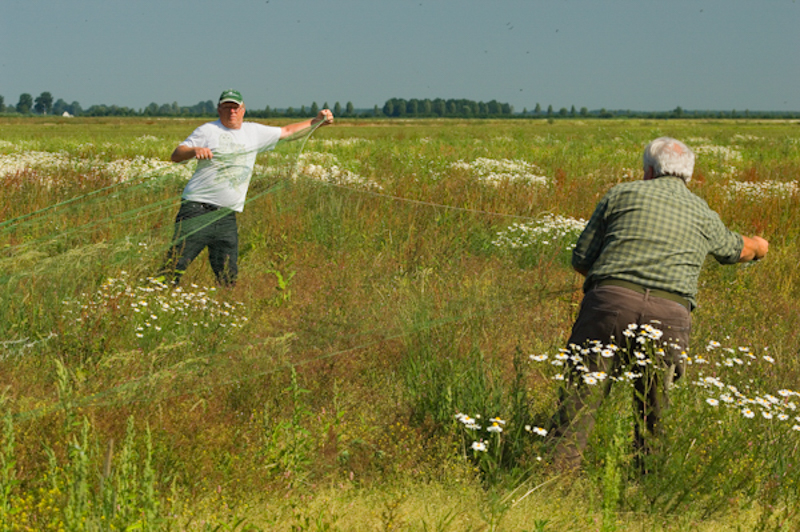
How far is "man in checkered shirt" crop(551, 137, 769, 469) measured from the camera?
10.5ft

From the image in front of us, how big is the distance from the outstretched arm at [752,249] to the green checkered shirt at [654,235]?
0.87 ft

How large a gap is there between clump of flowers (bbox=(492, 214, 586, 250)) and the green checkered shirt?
4.18 ft

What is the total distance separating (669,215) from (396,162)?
34.4 feet

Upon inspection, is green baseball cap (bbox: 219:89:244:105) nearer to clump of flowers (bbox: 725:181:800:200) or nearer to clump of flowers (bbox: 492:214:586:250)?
clump of flowers (bbox: 492:214:586:250)

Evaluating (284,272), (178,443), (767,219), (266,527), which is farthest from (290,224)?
(767,219)

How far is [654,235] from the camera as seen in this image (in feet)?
10.8

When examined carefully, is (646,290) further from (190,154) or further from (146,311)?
(190,154)

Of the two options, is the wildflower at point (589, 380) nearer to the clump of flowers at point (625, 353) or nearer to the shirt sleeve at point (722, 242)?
the clump of flowers at point (625, 353)

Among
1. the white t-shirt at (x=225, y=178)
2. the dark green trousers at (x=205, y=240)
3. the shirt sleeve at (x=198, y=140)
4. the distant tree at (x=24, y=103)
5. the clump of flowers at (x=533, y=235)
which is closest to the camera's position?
the dark green trousers at (x=205, y=240)

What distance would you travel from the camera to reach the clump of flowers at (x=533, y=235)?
4.81 m

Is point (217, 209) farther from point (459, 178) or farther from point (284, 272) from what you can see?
point (459, 178)

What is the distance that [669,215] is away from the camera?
3.33 meters

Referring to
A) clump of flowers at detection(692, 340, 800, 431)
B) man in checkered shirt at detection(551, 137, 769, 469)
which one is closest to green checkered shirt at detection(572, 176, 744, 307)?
man in checkered shirt at detection(551, 137, 769, 469)

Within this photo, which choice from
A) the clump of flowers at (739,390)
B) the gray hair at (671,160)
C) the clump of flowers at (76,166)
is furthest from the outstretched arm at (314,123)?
the clump of flowers at (76,166)
